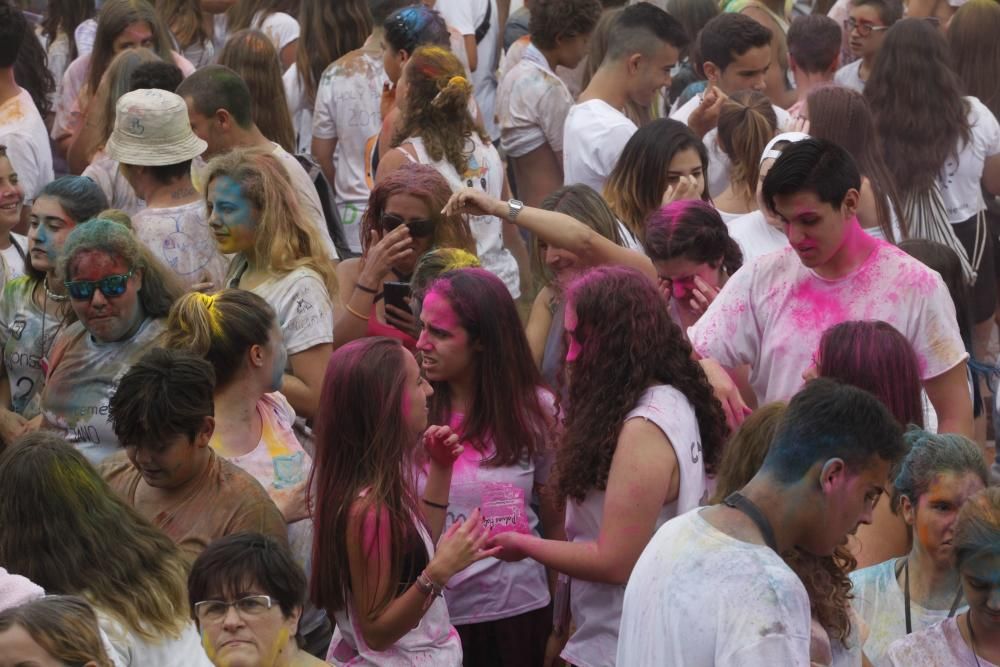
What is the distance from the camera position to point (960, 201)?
7840 millimetres

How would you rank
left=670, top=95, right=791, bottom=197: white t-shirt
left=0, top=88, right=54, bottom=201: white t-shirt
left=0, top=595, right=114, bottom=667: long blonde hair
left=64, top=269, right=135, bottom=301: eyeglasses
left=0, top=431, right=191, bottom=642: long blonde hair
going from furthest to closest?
1. left=670, top=95, right=791, bottom=197: white t-shirt
2. left=0, top=88, right=54, bottom=201: white t-shirt
3. left=64, top=269, right=135, bottom=301: eyeglasses
4. left=0, top=431, right=191, bottom=642: long blonde hair
5. left=0, top=595, right=114, bottom=667: long blonde hair

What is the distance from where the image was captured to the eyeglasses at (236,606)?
3854 mm

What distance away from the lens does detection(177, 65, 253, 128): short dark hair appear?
6867mm

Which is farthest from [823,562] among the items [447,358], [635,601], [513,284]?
[513,284]

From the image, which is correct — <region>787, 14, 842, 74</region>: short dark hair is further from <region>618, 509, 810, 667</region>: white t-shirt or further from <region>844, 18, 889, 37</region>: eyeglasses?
<region>618, 509, 810, 667</region>: white t-shirt

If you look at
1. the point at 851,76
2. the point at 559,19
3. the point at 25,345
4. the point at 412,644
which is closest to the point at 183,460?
the point at 412,644

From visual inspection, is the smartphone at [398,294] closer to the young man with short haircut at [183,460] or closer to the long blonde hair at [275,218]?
the long blonde hair at [275,218]

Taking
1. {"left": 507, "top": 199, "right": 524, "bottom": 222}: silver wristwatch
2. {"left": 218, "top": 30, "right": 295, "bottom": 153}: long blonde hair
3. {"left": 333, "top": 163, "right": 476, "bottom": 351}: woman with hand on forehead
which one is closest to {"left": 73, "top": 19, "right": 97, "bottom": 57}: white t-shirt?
{"left": 218, "top": 30, "right": 295, "bottom": 153}: long blonde hair

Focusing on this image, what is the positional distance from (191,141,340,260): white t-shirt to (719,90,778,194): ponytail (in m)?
1.85

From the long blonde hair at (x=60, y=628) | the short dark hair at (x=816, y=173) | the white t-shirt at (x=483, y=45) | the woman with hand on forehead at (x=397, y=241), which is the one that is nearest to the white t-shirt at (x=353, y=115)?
the white t-shirt at (x=483, y=45)

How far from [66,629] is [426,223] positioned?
3193 millimetres

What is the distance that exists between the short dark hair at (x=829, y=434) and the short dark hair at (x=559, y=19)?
5760 mm

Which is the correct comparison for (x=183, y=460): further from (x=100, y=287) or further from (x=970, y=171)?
(x=970, y=171)

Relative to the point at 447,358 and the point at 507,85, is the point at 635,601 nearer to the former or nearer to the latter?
the point at 447,358
